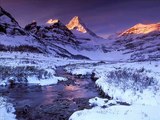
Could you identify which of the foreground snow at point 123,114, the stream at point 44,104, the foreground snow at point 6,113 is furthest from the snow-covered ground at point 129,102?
the foreground snow at point 6,113

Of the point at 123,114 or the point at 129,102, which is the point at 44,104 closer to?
the point at 129,102

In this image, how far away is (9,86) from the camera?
33.7 metres

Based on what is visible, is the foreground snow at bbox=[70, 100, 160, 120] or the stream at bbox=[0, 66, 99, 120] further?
the stream at bbox=[0, 66, 99, 120]

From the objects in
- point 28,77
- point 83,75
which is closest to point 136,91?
point 28,77

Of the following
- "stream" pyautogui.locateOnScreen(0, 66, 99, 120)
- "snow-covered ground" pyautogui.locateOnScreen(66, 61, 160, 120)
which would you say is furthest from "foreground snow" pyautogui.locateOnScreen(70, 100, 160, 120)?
"stream" pyautogui.locateOnScreen(0, 66, 99, 120)

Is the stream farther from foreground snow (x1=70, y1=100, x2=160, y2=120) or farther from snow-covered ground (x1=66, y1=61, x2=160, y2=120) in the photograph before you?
foreground snow (x1=70, y1=100, x2=160, y2=120)

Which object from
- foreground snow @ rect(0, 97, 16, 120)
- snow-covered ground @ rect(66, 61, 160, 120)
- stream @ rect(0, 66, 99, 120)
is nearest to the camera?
snow-covered ground @ rect(66, 61, 160, 120)

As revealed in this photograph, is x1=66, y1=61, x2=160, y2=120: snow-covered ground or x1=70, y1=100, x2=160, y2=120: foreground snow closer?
x1=70, y1=100, x2=160, y2=120: foreground snow

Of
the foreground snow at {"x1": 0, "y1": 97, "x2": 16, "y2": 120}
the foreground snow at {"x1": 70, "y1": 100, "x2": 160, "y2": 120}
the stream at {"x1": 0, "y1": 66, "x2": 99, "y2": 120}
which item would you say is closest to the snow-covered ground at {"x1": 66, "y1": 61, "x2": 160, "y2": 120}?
the foreground snow at {"x1": 70, "y1": 100, "x2": 160, "y2": 120}

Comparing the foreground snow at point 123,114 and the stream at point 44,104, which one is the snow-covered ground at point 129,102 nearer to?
the foreground snow at point 123,114

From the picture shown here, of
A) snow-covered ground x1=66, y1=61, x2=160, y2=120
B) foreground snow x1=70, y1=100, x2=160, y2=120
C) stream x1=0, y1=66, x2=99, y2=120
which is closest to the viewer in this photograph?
foreground snow x1=70, y1=100, x2=160, y2=120

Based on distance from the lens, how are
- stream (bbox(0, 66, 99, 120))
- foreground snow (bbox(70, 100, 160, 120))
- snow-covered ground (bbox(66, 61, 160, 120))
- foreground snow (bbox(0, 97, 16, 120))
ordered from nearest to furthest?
foreground snow (bbox(70, 100, 160, 120)), snow-covered ground (bbox(66, 61, 160, 120)), foreground snow (bbox(0, 97, 16, 120)), stream (bbox(0, 66, 99, 120))

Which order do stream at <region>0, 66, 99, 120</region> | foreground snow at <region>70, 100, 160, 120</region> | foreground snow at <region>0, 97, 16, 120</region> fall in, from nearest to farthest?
foreground snow at <region>70, 100, 160, 120</region>
foreground snow at <region>0, 97, 16, 120</region>
stream at <region>0, 66, 99, 120</region>

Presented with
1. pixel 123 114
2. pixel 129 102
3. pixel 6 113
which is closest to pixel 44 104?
pixel 6 113
